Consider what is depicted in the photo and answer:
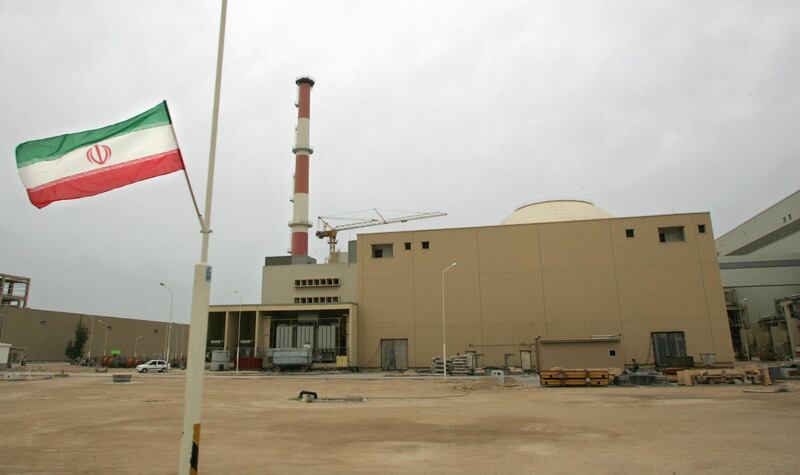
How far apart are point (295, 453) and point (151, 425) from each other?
715 centimetres

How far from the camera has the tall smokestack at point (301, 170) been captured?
73.3 meters

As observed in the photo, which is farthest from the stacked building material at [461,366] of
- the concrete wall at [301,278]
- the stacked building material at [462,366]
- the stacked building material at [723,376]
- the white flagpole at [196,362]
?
the white flagpole at [196,362]

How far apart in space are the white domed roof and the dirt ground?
40.0 meters

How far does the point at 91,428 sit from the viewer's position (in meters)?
15.4

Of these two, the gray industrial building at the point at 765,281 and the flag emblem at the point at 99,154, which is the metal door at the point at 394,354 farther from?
the flag emblem at the point at 99,154

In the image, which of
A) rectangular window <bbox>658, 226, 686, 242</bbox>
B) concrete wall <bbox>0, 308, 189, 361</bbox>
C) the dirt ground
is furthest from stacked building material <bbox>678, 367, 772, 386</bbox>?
concrete wall <bbox>0, 308, 189, 361</bbox>

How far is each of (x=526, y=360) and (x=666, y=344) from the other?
43.0 ft

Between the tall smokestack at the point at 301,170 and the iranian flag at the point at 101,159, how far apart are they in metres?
66.0

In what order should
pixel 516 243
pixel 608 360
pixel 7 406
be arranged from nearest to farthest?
1. pixel 7 406
2. pixel 608 360
3. pixel 516 243

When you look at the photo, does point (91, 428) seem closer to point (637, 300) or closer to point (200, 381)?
point (200, 381)

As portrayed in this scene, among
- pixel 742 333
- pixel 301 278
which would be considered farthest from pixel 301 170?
pixel 742 333

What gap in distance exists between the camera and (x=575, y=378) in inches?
1312

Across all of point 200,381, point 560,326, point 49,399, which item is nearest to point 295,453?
point 200,381

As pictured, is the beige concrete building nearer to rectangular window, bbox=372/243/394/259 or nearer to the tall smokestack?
the tall smokestack
